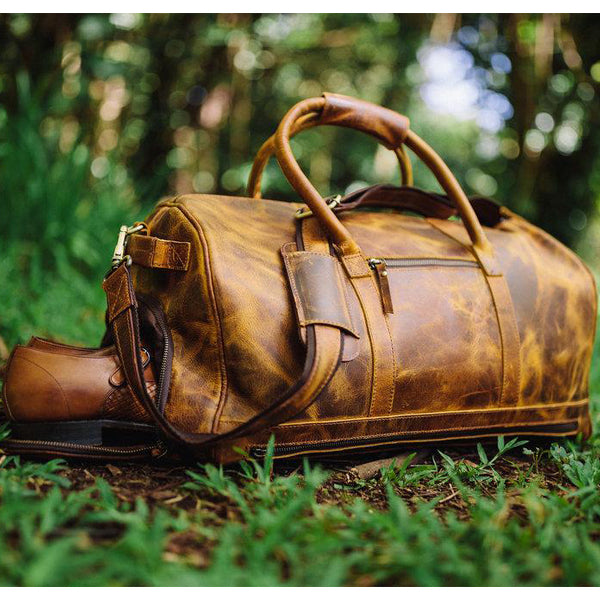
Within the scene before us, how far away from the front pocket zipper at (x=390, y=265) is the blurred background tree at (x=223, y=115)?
4.45 ft

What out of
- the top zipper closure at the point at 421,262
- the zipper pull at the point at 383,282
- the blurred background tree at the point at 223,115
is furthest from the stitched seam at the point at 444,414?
the blurred background tree at the point at 223,115

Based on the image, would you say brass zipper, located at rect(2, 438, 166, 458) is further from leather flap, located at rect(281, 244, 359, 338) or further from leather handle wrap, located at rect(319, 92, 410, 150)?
leather handle wrap, located at rect(319, 92, 410, 150)

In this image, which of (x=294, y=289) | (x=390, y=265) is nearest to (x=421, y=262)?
(x=390, y=265)

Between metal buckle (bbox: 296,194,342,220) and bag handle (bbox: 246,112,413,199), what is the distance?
19 centimetres

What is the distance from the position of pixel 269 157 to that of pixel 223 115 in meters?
3.96

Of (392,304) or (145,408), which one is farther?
(392,304)

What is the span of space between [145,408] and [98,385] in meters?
0.12

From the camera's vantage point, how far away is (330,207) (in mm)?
1440

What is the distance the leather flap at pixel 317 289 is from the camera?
4.01 feet

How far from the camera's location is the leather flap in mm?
1223

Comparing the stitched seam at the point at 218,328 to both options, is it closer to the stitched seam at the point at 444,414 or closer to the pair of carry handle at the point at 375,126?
the stitched seam at the point at 444,414

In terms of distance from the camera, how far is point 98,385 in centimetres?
→ 121
